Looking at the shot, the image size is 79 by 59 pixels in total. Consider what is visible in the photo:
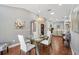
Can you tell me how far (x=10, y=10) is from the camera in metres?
2.49

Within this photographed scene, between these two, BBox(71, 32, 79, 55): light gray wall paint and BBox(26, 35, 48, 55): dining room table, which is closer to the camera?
BBox(71, 32, 79, 55): light gray wall paint

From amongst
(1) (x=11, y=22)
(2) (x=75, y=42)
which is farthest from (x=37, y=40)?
(2) (x=75, y=42)

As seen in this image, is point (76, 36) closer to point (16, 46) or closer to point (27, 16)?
point (27, 16)

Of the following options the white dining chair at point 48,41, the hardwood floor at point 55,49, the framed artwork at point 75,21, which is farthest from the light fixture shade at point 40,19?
the framed artwork at point 75,21

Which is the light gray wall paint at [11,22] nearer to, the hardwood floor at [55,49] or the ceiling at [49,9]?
the ceiling at [49,9]

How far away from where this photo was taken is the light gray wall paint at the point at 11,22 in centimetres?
249

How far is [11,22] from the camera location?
2.51 metres

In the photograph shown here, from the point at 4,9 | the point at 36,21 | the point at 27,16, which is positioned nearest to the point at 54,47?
the point at 36,21

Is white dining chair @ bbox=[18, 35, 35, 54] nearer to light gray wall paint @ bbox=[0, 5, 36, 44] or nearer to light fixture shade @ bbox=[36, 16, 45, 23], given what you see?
light gray wall paint @ bbox=[0, 5, 36, 44]

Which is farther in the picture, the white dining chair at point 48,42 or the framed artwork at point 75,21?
the white dining chair at point 48,42

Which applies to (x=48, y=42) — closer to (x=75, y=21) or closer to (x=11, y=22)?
(x=75, y=21)

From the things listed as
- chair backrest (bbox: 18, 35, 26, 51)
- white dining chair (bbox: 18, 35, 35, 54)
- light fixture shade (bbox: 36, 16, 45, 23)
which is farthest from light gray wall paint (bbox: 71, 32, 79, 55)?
chair backrest (bbox: 18, 35, 26, 51)

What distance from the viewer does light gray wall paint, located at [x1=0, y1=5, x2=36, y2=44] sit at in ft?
8.17
